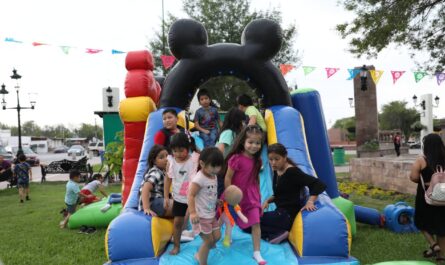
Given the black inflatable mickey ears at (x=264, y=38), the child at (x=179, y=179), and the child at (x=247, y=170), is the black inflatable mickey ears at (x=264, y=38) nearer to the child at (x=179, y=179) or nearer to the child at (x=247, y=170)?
the child at (x=247, y=170)

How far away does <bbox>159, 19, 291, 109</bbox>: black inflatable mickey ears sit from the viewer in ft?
18.6

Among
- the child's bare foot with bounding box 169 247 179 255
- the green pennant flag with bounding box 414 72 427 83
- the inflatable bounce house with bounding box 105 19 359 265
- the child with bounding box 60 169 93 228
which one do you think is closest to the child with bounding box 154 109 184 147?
the inflatable bounce house with bounding box 105 19 359 265

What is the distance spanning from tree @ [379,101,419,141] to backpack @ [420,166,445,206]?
54.2 metres

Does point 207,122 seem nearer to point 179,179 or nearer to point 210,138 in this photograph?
point 210,138

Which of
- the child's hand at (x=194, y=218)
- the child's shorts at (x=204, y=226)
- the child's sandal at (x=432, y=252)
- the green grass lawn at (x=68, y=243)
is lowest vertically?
the green grass lawn at (x=68, y=243)

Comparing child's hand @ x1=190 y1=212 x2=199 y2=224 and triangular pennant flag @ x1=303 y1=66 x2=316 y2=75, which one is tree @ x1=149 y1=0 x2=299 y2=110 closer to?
triangular pennant flag @ x1=303 y1=66 x2=316 y2=75

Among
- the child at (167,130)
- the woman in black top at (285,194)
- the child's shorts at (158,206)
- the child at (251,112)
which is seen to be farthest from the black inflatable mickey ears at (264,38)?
the child's shorts at (158,206)

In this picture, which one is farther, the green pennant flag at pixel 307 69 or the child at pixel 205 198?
the green pennant flag at pixel 307 69

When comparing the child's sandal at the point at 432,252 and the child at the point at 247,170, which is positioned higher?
the child at the point at 247,170

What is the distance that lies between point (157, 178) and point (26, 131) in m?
Result: 92.6

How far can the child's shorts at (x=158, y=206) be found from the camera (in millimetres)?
3905

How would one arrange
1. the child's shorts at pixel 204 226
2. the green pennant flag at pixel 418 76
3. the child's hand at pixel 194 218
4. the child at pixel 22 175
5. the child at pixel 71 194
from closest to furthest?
the child's hand at pixel 194 218
the child's shorts at pixel 204 226
the child at pixel 71 194
the child at pixel 22 175
the green pennant flag at pixel 418 76

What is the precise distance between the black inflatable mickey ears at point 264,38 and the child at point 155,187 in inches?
90.9

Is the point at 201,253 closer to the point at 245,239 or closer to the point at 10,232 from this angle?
the point at 245,239
